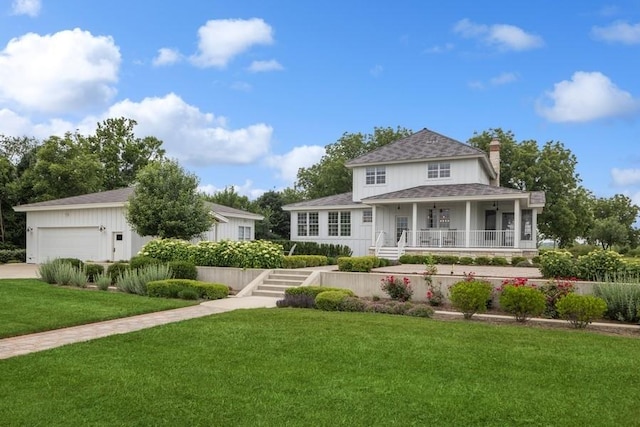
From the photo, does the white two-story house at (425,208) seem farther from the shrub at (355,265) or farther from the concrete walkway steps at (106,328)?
the concrete walkway steps at (106,328)

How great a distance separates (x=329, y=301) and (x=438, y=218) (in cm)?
1663

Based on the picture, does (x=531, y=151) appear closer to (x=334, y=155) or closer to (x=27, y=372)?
(x=334, y=155)

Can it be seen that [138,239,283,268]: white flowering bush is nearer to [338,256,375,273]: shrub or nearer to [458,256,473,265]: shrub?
[338,256,375,273]: shrub

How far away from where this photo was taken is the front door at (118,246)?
23.9 meters

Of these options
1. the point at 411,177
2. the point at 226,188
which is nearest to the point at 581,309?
the point at 411,177

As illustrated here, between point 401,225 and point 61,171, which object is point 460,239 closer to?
point 401,225

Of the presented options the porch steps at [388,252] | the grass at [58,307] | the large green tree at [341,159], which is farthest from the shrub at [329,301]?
the large green tree at [341,159]

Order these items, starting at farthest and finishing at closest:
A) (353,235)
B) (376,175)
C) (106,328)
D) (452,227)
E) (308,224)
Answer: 1. (308,224)
2. (353,235)
3. (376,175)
4. (452,227)
5. (106,328)

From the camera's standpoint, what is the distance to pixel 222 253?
16.6 metres

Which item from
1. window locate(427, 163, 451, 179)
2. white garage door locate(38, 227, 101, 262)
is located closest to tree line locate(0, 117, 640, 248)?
white garage door locate(38, 227, 101, 262)

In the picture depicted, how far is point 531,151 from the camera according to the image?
3900cm

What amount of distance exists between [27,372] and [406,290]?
8653 millimetres

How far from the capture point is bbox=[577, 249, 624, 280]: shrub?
11875mm

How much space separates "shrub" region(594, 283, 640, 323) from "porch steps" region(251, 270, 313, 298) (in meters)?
7.96
